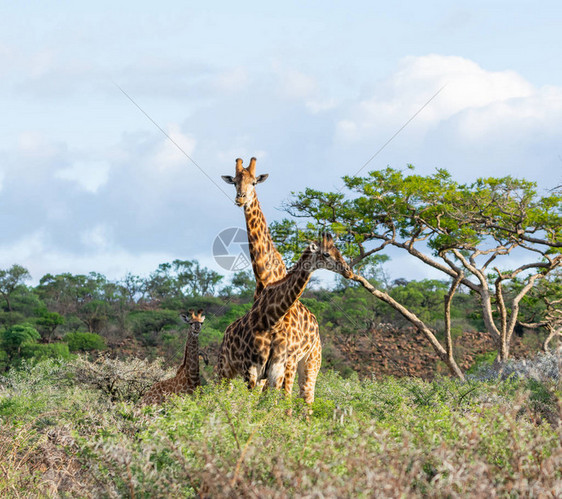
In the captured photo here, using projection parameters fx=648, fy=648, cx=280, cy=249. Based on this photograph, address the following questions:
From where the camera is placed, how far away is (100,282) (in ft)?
144

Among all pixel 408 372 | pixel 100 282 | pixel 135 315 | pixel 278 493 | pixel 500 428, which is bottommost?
pixel 278 493

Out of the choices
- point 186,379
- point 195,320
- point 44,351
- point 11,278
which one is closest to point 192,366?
point 186,379

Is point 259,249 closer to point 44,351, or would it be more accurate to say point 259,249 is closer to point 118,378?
point 118,378

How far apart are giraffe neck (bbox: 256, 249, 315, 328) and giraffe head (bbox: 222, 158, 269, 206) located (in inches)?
51.6

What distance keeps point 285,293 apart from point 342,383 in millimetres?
7408

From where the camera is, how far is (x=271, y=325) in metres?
7.68

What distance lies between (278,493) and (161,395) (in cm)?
677

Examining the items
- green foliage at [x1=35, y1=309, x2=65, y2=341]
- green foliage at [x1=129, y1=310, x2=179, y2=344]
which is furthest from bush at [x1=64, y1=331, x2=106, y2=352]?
green foliage at [x1=129, y1=310, x2=179, y2=344]

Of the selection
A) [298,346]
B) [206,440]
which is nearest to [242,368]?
[298,346]

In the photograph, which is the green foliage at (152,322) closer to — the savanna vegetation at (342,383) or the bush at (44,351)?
the savanna vegetation at (342,383)

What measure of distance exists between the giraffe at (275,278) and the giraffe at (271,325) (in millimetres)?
188

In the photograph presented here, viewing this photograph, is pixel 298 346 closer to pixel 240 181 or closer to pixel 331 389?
pixel 240 181

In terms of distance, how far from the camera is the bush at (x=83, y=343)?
92.9ft
